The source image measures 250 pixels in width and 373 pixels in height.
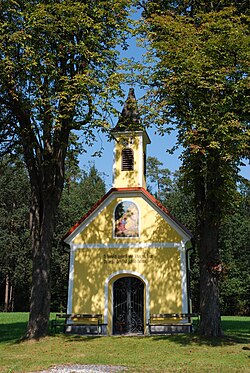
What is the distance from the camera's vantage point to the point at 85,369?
9.48 metres

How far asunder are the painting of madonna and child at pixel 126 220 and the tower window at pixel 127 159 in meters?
2.06

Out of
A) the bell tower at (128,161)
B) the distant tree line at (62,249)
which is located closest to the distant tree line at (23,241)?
the distant tree line at (62,249)

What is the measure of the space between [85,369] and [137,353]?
311 cm

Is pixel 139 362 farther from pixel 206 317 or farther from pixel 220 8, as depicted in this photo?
pixel 220 8

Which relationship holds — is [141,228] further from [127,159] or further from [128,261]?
[127,159]

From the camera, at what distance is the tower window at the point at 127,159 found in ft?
68.5

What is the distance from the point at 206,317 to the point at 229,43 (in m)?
9.24

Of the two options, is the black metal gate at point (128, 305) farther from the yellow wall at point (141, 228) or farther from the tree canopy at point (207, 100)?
the tree canopy at point (207, 100)

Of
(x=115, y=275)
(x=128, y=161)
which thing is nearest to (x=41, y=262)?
(x=115, y=275)

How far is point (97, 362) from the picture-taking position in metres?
10.6

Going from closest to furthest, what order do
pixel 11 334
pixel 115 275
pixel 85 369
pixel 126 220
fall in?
pixel 85 369 → pixel 11 334 → pixel 115 275 → pixel 126 220

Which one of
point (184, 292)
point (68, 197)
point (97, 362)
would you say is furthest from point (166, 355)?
point (68, 197)

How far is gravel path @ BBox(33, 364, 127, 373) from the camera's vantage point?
9.16m

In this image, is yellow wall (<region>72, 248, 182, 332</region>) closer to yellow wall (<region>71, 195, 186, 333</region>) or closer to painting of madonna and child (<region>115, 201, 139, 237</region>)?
yellow wall (<region>71, 195, 186, 333</region>)
